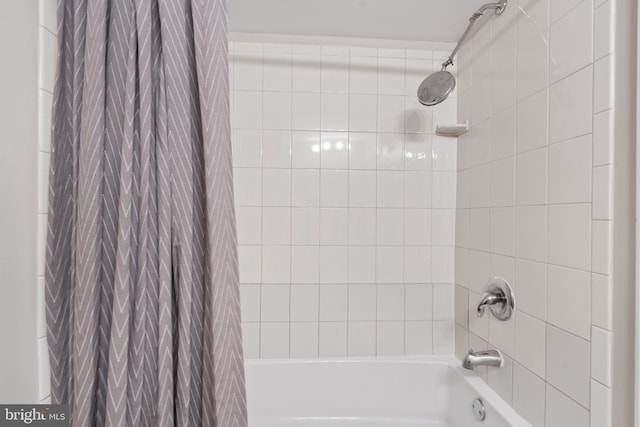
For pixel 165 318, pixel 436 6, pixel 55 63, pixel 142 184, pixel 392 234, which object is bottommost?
pixel 165 318

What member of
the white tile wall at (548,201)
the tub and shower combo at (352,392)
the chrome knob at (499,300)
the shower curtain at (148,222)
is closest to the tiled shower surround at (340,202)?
the tub and shower combo at (352,392)

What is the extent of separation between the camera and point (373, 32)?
153 centimetres

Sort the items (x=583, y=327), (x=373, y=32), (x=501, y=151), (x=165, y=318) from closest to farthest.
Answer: (x=165, y=318) < (x=583, y=327) < (x=501, y=151) < (x=373, y=32)

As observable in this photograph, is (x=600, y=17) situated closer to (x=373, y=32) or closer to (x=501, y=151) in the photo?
(x=501, y=151)

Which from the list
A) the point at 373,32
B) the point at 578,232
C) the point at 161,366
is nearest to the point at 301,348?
the point at 161,366

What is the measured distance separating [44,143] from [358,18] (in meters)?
1.24

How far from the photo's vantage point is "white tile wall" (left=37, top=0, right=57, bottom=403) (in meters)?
0.76

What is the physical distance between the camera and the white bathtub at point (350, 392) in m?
1.51

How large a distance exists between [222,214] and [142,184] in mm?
185

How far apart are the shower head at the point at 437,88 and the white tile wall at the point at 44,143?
1.20 m

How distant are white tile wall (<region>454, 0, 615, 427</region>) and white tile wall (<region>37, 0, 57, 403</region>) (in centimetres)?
133
